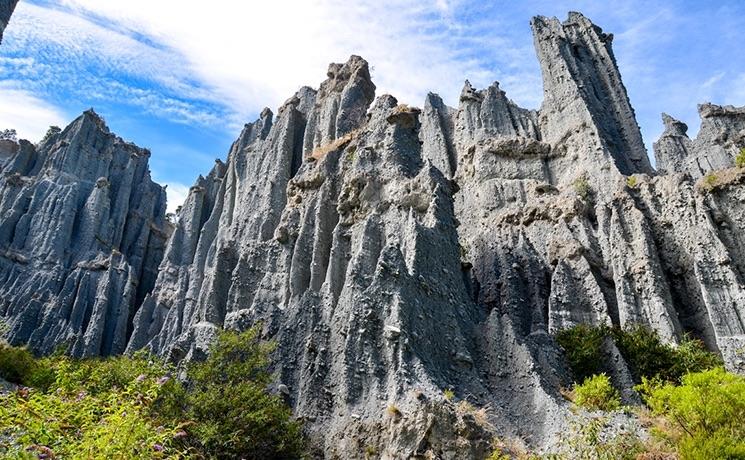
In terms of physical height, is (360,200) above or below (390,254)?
above

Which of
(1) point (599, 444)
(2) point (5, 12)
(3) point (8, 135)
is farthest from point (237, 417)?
(3) point (8, 135)

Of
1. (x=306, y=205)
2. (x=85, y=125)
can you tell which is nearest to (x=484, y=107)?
(x=306, y=205)

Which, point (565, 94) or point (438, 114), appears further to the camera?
point (438, 114)

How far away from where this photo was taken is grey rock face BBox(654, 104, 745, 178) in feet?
166

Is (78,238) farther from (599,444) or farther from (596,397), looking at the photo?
(599,444)

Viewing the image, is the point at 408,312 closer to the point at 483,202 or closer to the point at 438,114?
the point at 483,202

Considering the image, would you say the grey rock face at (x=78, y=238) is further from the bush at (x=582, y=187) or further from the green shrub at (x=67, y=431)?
the green shrub at (x=67, y=431)

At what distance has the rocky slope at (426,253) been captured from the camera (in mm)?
17766

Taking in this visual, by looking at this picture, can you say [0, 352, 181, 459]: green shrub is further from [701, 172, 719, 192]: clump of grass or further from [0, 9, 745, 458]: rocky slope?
[701, 172, 719, 192]: clump of grass

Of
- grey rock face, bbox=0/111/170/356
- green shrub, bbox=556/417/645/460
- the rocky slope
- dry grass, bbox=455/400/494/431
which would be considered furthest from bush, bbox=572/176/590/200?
grey rock face, bbox=0/111/170/356

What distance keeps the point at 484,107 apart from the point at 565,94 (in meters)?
6.45

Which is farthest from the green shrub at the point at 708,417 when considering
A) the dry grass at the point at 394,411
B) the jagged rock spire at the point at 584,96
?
the jagged rock spire at the point at 584,96

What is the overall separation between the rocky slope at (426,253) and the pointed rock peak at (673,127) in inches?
48.7

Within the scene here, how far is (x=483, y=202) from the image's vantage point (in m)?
41.9
